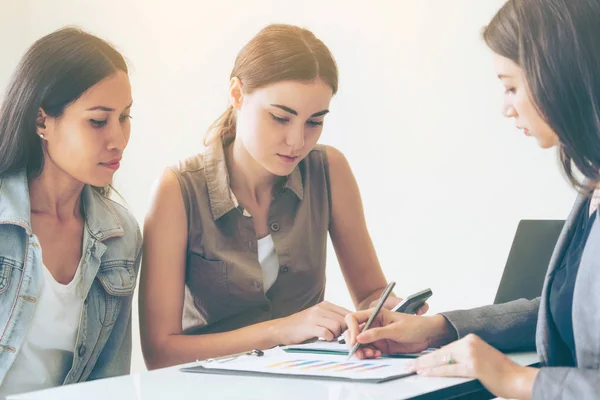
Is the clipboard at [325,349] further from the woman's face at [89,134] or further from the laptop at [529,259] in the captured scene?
the woman's face at [89,134]

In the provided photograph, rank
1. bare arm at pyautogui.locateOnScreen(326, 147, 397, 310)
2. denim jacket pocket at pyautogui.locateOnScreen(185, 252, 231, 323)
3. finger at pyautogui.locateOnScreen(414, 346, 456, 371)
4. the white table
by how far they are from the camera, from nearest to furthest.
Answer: the white table < finger at pyautogui.locateOnScreen(414, 346, 456, 371) < denim jacket pocket at pyautogui.locateOnScreen(185, 252, 231, 323) < bare arm at pyautogui.locateOnScreen(326, 147, 397, 310)

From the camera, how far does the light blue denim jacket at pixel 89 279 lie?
1445 mm

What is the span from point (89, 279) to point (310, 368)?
58 cm

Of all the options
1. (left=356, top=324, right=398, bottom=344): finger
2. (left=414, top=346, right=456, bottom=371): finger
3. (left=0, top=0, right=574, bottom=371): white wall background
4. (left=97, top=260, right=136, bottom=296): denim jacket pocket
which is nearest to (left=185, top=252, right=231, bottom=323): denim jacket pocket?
(left=97, top=260, right=136, bottom=296): denim jacket pocket

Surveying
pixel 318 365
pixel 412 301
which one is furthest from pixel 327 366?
pixel 412 301

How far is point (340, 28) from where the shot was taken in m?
3.00

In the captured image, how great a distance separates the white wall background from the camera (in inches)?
107

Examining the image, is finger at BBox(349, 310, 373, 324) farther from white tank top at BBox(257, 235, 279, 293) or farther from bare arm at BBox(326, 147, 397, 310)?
bare arm at BBox(326, 147, 397, 310)

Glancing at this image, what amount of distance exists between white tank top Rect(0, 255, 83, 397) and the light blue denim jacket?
0.8 inches

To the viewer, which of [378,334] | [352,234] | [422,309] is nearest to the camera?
[378,334]

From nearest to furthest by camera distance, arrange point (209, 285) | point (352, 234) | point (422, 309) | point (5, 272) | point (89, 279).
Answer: point (5, 272) → point (89, 279) → point (422, 309) → point (209, 285) → point (352, 234)

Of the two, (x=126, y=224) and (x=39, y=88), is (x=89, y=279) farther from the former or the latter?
(x=39, y=88)

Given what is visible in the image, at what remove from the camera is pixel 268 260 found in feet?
6.04

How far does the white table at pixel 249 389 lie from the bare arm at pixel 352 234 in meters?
0.86
